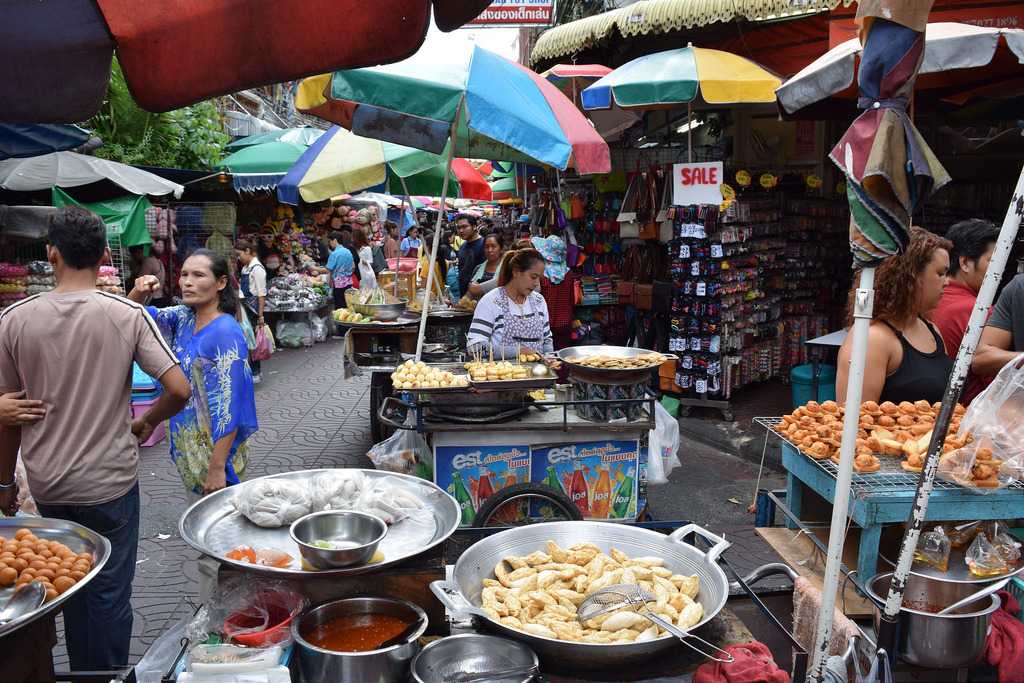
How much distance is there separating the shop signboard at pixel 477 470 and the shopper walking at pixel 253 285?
277 inches

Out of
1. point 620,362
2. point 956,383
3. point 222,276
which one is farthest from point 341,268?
point 956,383

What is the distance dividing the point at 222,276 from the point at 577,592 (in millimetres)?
2693

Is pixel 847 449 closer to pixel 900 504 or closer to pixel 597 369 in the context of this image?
pixel 900 504

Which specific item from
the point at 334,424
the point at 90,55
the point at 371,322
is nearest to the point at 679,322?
the point at 371,322

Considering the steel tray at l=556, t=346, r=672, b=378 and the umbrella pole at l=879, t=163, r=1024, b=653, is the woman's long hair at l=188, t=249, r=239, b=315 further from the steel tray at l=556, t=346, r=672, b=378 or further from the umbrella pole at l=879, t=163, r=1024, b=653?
the umbrella pole at l=879, t=163, r=1024, b=653

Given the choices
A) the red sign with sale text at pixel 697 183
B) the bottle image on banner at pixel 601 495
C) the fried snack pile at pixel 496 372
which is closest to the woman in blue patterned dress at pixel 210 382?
the fried snack pile at pixel 496 372

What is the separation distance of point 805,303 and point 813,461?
775 centimetres

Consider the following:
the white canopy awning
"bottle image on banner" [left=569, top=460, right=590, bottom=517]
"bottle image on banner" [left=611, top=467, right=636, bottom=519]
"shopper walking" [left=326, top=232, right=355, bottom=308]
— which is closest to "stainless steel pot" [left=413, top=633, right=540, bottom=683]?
"bottle image on banner" [left=569, top=460, right=590, bottom=517]

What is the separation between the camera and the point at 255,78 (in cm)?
208

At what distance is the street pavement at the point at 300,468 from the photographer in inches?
202

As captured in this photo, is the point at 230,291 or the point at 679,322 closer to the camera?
the point at 230,291

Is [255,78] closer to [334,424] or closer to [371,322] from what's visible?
[371,322]

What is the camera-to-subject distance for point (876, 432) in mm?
3385

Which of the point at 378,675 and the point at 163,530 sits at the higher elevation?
the point at 378,675
